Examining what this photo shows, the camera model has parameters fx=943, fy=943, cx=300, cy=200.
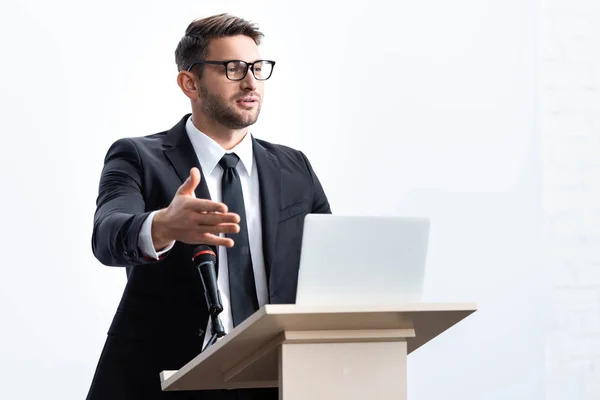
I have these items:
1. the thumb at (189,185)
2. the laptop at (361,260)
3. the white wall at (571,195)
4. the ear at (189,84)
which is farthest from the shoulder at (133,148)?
the white wall at (571,195)

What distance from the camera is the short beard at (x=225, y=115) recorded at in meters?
2.11

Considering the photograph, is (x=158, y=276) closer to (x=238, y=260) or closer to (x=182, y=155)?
(x=238, y=260)

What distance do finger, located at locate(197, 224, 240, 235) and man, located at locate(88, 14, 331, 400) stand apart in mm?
285

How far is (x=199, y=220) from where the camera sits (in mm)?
1331

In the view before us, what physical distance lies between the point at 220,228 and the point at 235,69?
885mm

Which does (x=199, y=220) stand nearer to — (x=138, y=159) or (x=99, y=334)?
(x=138, y=159)

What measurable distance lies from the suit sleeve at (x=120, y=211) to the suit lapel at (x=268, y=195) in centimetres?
26

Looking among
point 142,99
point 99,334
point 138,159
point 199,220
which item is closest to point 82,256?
point 99,334

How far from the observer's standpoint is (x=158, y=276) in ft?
6.25

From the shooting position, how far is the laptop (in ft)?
4.45

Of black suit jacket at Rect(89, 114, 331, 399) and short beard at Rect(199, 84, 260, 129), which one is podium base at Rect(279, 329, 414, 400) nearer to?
black suit jacket at Rect(89, 114, 331, 399)

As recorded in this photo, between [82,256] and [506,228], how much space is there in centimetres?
143

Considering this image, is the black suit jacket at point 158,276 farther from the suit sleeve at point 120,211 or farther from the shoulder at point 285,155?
the shoulder at point 285,155

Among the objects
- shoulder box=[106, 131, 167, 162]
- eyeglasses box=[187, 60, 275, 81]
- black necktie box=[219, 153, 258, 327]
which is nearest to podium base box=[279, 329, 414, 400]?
black necktie box=[219, 153, 258, 327]
